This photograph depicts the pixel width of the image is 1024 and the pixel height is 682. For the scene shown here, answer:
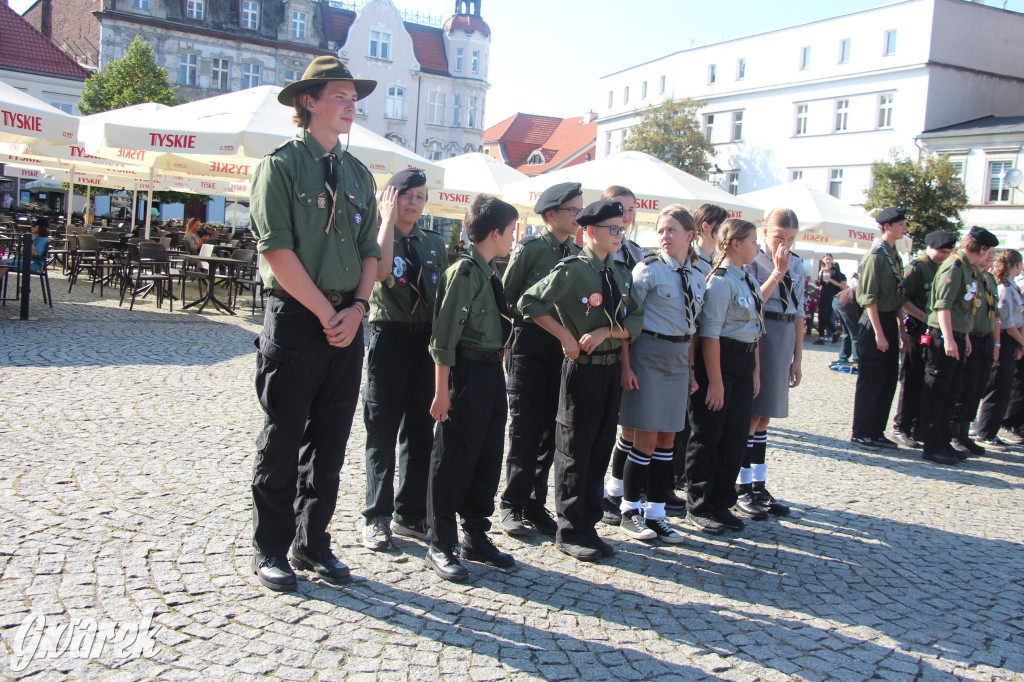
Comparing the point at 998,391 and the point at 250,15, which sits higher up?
the point at 250,15

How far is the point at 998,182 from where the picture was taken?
3725 cm

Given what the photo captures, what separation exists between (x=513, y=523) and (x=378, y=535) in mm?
873

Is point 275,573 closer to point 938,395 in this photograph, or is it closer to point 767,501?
point 767,501

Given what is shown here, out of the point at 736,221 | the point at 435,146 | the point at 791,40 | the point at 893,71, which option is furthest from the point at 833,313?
the point at 435,146

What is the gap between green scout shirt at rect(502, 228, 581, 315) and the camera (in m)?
4.96

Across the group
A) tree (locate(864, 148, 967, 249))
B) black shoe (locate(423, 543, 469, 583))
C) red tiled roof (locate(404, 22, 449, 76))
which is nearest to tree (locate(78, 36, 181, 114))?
red tiled roof (locate(404, 22, 449, 76))

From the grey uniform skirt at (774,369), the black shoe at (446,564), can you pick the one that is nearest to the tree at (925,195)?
the grey uniform skirt at (774,369)

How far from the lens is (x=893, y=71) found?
43.9 meters

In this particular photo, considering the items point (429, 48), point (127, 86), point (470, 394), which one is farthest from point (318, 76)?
point (429, 48)

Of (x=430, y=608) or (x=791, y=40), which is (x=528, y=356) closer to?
(x=430, y=608)

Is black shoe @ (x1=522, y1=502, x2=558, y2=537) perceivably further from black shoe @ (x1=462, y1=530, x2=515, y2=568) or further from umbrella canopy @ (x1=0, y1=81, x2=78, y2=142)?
umbrella canopy @ (x1=0, y1=81, x2=78, y2=142)

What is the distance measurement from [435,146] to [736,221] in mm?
63466

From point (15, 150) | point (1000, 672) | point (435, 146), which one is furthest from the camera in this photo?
point (435, 146)

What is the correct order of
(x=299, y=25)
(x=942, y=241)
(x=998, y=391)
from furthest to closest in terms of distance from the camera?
(x=299, y=25)
(x=998, y=391)
(x=942, y=241)
